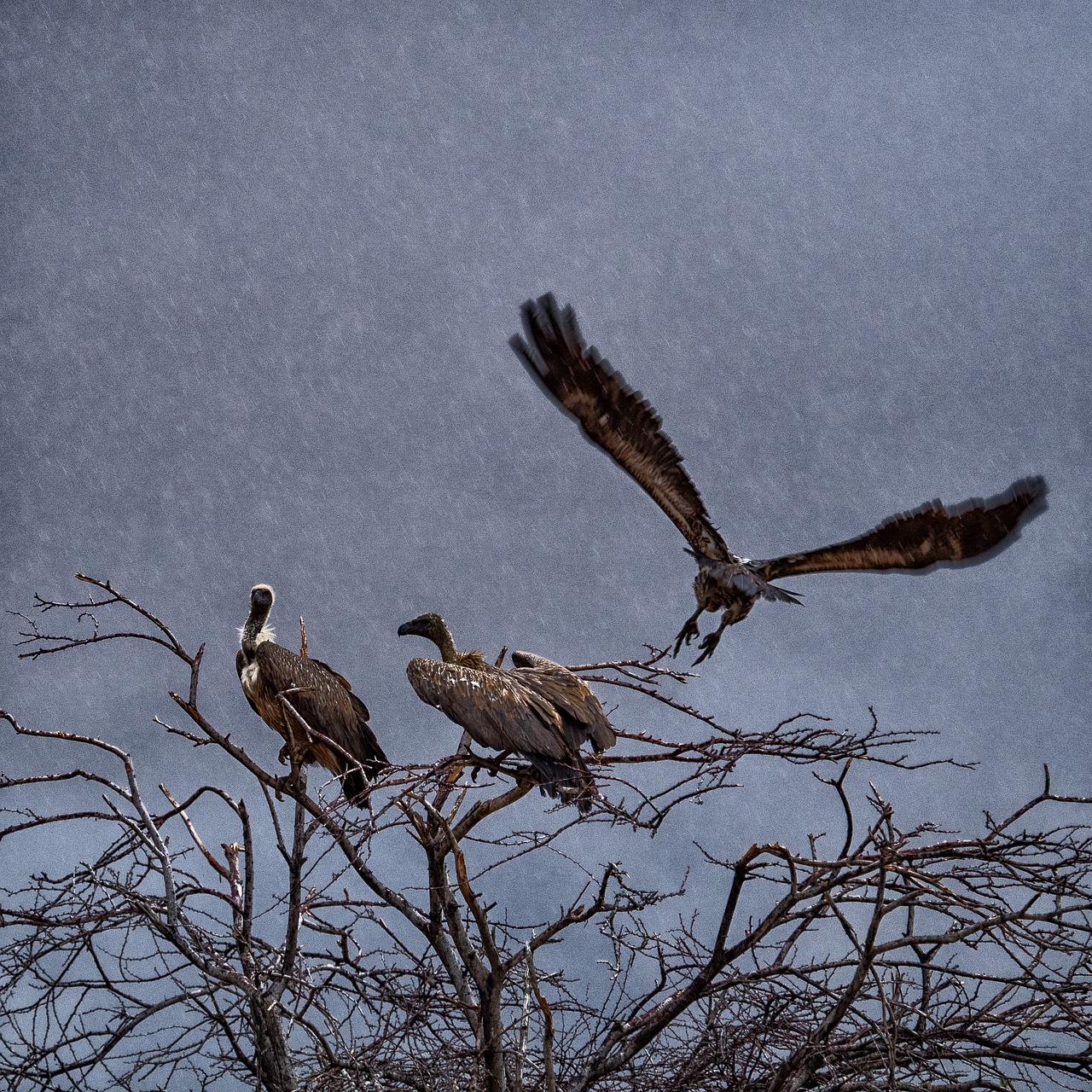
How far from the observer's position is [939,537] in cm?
923

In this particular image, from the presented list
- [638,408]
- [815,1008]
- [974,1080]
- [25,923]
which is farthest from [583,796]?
[638,408]

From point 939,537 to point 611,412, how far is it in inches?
114

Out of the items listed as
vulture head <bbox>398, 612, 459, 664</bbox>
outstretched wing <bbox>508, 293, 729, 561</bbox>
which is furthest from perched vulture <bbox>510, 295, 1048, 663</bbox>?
vulture head <bbox>398, 612, 459, 664</bbox>

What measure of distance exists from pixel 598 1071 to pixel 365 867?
5.80ft

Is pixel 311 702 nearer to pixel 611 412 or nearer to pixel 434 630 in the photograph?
pixel 434 630

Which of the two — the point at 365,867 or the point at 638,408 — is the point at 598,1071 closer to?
the point at 365,867

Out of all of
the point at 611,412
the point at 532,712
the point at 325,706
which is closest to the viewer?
the point at 532,712

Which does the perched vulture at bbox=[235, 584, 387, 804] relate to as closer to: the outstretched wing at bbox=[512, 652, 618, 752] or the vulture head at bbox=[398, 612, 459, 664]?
the vulture head at bbox=[398, 612, 459, 664]

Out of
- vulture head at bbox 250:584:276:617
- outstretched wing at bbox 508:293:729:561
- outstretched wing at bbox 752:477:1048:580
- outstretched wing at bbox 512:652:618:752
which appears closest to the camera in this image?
outstretched wing at bbox 512:652:618:752

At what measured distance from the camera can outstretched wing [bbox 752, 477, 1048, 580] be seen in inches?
352

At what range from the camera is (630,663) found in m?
7.42

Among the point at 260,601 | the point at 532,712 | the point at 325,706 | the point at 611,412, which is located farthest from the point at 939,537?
the point at 260,601

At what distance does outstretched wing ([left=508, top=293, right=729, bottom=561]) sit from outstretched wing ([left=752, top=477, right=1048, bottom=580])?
750 mm

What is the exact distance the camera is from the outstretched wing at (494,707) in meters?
6.79
